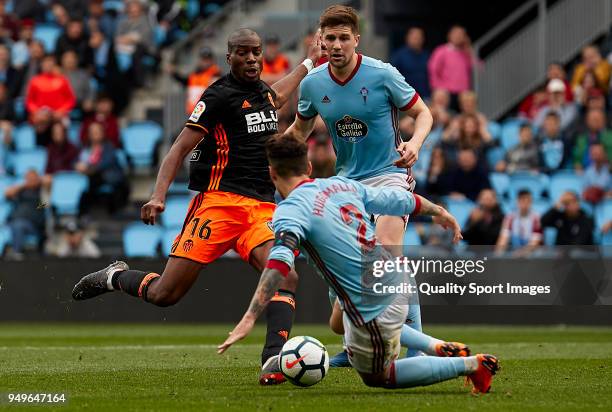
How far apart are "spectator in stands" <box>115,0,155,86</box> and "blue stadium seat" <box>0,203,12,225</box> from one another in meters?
3.58

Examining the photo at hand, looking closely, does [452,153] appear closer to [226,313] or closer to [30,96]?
[226,313]

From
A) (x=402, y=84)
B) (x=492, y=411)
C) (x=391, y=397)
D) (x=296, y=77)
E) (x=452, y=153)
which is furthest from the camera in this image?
(x=452, y=153)

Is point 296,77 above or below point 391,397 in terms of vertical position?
above

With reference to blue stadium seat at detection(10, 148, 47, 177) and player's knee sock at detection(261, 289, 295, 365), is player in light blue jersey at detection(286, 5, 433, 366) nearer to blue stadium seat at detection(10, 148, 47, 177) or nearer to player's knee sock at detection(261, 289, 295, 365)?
player's knee sock at detection(261, 289, 295, 365)

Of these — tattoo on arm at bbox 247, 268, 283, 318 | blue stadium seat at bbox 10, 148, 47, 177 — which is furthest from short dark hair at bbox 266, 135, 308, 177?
blue stadium seat at bbox 10, 148, 47, 177

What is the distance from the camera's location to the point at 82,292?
10.6m

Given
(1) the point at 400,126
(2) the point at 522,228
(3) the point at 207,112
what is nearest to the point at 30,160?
(1) the point at 400,126

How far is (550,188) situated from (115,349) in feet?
27.3

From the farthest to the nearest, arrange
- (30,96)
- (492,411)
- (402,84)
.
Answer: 1. (30,96)
2. (402,84)
3. (492,411)

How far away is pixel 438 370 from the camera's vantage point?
26.3 feet

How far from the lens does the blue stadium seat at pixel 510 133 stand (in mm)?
20375

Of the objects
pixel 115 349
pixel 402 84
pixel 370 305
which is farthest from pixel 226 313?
pixel 370 305

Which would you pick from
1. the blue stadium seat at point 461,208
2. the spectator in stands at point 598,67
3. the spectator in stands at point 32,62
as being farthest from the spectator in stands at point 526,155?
the spectator in stands at point 32,62

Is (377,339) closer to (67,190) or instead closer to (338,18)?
(338,18)
